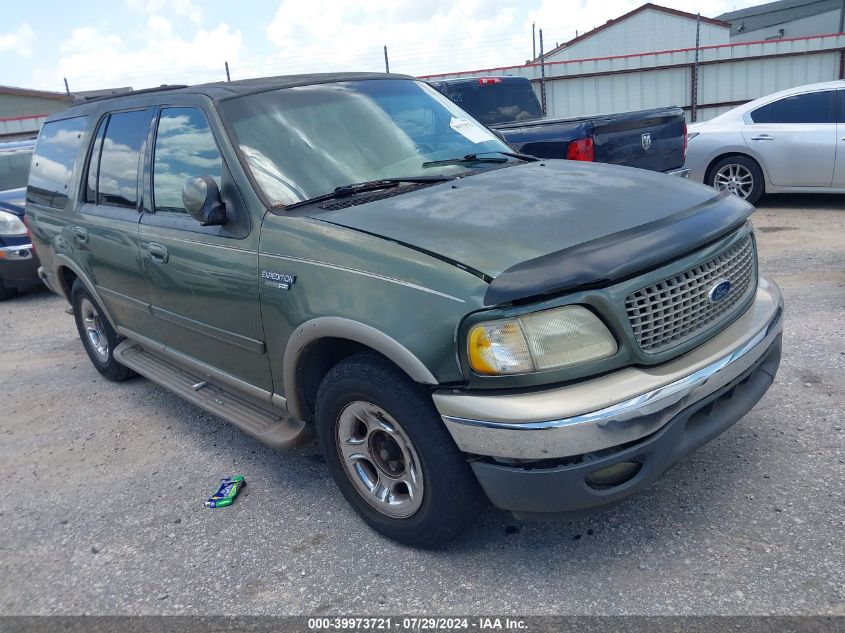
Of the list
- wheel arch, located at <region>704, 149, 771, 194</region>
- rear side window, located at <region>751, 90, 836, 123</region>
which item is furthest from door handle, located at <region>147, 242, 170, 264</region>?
rear side window, located at <region>751, 90, 836, 123</region>

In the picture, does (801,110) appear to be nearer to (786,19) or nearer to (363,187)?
(363,187)

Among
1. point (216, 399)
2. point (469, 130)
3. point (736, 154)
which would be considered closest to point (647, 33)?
point (736, 154)

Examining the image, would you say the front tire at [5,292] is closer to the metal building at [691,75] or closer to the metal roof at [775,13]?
the metal building at [691,75]

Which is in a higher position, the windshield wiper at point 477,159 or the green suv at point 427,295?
the windshield wiper at point 477,159

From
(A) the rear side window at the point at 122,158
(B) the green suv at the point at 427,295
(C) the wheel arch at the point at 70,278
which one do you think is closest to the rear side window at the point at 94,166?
(A) the rear side window at the point at 122,158

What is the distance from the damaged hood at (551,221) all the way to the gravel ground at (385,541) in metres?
1.13

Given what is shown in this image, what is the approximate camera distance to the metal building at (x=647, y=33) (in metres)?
34.8

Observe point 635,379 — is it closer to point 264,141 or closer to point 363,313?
point 363,313

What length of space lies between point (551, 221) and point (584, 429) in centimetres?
82

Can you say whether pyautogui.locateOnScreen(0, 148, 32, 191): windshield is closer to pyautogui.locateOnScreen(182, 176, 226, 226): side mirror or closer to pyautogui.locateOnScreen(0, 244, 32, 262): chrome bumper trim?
pyautogui.locateOnScreen(0, 244, 32, 262): chrome bumper trim

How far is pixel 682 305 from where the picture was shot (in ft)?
8.41

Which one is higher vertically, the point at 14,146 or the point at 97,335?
the point at 14,146

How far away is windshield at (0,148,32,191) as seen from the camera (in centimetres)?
914

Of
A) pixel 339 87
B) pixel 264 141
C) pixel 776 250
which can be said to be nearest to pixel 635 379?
pixel 264 141
